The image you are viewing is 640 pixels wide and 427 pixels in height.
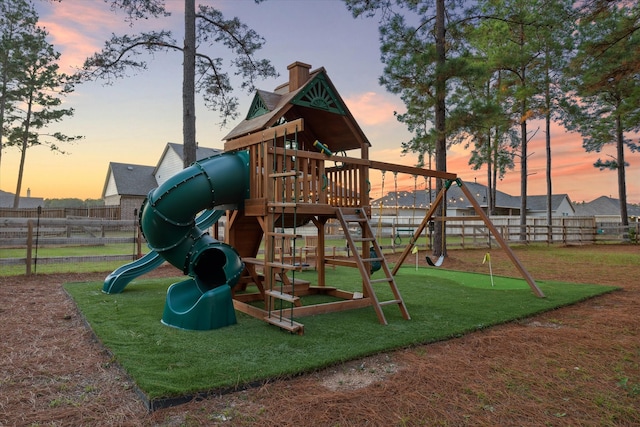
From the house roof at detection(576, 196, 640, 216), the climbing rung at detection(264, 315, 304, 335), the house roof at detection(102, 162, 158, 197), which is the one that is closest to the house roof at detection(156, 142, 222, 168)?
the house roof at detection(102, 162, 158, 197)

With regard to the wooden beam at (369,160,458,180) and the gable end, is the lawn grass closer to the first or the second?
the wooden beam at (369,160,458,180)

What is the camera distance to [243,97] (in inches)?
443

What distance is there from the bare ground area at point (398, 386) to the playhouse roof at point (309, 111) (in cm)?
367

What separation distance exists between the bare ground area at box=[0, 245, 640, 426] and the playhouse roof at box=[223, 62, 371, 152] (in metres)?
3.67

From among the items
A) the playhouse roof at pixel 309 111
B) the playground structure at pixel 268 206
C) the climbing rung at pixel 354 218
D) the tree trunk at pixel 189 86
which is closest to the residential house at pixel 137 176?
the tree trunk at pixel 189 86

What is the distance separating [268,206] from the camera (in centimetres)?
507

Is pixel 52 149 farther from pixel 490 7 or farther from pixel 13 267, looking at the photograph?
pixel 490 7

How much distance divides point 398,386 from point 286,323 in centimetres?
175

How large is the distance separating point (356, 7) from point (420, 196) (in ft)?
124

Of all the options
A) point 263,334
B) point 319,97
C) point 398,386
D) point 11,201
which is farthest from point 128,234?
point 11,201

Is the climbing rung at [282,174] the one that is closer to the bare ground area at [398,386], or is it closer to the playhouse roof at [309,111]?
the playhouse roof at [309,111]

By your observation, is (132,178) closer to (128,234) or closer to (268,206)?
(128,234)

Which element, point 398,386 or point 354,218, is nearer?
point 398,386

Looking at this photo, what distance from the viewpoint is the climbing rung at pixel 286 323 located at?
4.33 m
